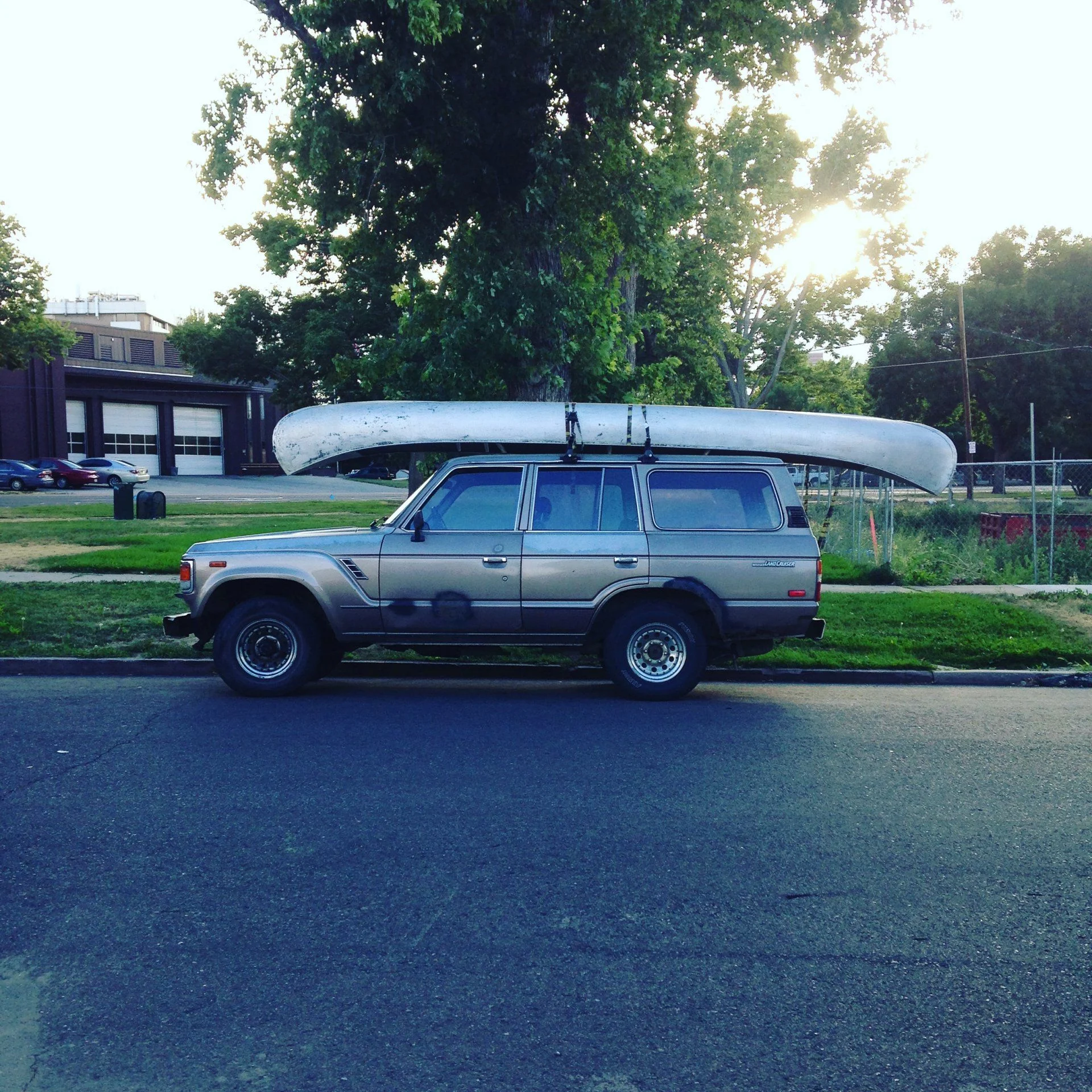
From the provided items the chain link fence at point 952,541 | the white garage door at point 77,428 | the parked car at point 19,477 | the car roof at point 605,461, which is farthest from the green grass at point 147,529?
the white garage door at point 77,428

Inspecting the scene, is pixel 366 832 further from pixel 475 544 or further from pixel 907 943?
pixel 475 544

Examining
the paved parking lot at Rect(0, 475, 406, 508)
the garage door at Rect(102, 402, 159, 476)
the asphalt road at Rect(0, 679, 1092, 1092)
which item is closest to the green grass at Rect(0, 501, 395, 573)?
the paved parking lot at Rect(0, 475, 406, 508)

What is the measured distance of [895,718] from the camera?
830 cm

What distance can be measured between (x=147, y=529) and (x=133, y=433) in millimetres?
50410

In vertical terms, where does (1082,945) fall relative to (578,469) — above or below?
below

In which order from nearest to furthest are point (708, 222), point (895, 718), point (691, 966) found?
point (691, 966) → point (895, 718) → point (708, 222)

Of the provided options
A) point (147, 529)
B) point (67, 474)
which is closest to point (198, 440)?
point (67, 474)

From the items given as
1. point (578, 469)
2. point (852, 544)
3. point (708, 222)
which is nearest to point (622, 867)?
point (578, 469)

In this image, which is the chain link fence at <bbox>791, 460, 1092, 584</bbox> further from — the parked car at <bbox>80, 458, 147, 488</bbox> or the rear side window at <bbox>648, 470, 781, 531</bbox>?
the parked car at <bbox>80, 458, 147, 488</bbox>

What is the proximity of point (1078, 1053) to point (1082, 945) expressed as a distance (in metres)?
0.86

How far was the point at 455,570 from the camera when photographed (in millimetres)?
8867

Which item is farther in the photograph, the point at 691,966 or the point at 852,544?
the point at 852,544

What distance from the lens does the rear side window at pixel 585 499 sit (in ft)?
29.5

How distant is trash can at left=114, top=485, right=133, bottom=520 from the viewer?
2816 centimetres
